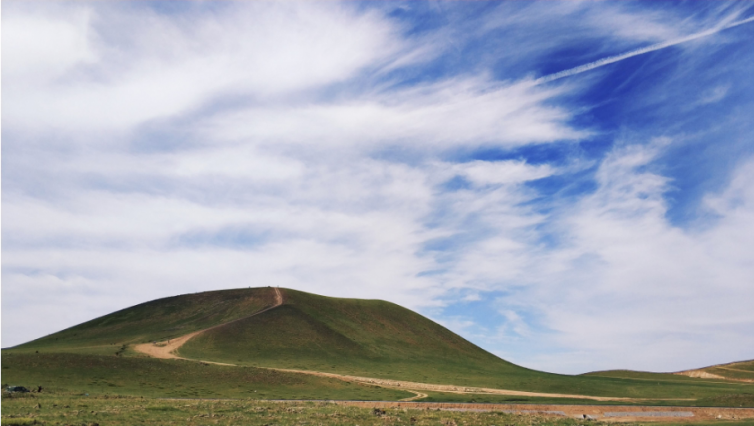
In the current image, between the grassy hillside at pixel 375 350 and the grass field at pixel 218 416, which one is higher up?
the grassy hillside at pixel 375 350

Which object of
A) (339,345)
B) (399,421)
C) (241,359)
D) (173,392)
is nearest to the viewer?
(399,421)

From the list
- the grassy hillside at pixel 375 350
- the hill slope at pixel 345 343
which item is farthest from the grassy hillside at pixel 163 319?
the hill slope at pixel 345 343

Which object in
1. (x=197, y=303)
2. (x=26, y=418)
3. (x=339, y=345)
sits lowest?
(x=26, y=418)

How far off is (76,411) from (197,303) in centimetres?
10792

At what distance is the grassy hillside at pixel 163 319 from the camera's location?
108938 mm

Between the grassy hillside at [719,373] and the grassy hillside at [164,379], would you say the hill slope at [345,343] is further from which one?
the grassy hillside at [719,373]

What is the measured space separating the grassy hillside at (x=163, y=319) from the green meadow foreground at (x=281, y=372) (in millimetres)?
563

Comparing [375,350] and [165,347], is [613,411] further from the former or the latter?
[165,347]

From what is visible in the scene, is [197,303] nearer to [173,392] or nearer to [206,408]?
[173,392]

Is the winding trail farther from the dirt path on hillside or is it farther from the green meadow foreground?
the green meadow foreground

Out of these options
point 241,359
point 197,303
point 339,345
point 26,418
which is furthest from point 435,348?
point 26,418

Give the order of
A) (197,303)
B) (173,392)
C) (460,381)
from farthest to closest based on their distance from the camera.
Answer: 1. (197,303)
2. (460,381)
3. (173,392)

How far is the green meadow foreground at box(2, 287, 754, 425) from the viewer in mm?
35750

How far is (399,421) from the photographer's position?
3098 cm
